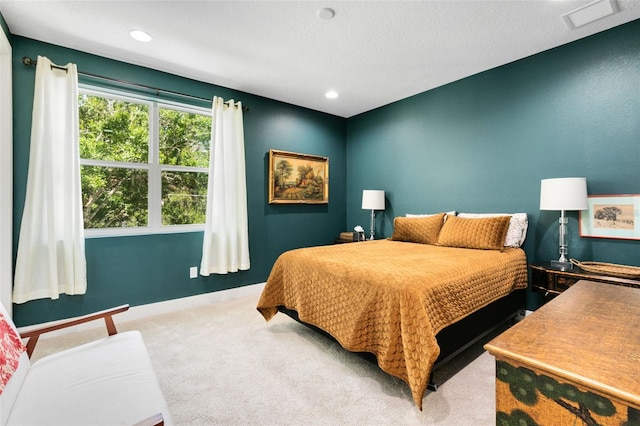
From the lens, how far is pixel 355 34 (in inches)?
100

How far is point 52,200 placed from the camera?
8.57 ft

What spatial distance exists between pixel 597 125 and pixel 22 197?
5058 millimetres

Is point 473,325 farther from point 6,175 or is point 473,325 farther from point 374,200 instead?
point 6,175

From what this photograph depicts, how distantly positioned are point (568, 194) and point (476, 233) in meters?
0.77

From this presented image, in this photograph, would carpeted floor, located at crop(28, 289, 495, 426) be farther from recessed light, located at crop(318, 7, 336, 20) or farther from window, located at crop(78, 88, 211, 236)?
recessed light, located at crop(318, 7, 336, 20)

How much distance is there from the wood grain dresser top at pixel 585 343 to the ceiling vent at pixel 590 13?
2243 mm

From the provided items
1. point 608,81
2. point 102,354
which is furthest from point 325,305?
point 608,81

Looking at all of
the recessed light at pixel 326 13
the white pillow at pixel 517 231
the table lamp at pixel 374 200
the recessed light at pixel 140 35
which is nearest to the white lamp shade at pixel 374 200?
the table lamp at pixel 374 200

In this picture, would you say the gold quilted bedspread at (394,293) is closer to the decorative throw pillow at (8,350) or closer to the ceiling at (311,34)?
the decorative throw pillow at (8,350)

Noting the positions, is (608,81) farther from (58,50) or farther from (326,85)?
(58,50)

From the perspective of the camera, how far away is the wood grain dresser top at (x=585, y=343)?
26.7 inches

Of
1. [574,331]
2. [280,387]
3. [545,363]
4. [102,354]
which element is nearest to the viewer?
[545,363]

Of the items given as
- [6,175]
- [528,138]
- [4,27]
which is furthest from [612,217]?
[4,27]

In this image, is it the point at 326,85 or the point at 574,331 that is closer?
the point at 574,331
